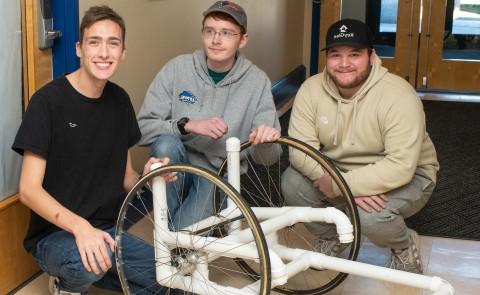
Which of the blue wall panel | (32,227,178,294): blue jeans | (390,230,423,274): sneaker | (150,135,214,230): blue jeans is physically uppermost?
the blue wall panel

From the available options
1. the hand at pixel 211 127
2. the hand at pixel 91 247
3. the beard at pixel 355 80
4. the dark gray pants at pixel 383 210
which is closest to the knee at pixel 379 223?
the dark gray pants at pixel 383 210

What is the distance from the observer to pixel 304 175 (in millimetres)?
2691

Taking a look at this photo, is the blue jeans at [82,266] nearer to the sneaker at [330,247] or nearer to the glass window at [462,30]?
the sneaker at [330,247]

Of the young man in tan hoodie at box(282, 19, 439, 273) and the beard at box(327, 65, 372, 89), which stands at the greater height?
the beard at box(327, 65, 372, 89)

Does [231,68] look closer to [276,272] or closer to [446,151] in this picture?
[276,272]

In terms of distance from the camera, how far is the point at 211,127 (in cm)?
239

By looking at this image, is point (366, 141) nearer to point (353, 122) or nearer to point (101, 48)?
point (353, 122)

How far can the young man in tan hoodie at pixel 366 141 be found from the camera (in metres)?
2.50

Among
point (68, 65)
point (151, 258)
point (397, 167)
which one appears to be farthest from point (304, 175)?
point (68, 65)

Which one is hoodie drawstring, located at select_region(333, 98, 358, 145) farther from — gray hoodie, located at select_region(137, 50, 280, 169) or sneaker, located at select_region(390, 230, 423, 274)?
sneaker, located at select_region(390, 230, 423, 274)

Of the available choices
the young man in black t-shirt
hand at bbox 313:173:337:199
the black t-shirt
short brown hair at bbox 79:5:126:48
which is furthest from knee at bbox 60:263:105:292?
hand at bbox 313:173:337:199

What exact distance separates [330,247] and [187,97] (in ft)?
2.55

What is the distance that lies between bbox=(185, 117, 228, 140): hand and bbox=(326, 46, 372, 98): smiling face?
461mm

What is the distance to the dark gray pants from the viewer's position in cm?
253
